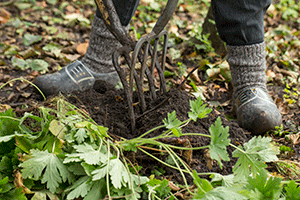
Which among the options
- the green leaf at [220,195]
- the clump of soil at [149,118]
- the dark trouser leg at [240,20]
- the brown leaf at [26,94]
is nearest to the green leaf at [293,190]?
the green leaf at [220,195]

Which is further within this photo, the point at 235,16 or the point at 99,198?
the point at 235,16

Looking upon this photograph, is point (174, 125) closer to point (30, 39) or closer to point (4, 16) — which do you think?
point (30, 39)

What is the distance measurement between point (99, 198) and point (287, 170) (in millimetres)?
1041

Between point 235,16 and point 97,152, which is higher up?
point 235,16

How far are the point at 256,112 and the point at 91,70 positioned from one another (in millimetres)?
1232

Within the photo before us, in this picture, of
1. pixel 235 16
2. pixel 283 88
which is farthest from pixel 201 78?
pixel 235 16

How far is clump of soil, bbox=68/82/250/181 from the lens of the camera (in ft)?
4.90

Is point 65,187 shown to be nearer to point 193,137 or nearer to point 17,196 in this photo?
point 17,196

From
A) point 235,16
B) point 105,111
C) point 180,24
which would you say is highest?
point 235,16

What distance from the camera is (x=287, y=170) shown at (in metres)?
1.57

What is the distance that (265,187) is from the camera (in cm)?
109

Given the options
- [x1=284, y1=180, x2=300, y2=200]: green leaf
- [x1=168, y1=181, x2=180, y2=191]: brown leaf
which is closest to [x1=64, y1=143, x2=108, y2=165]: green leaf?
[x1=168, y1=181, x2=180, y2=191]: brown leaf

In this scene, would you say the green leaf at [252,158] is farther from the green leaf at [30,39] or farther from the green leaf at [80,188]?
the green leaf at [30,39]

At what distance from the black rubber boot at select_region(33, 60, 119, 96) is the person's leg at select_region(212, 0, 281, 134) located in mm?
937
